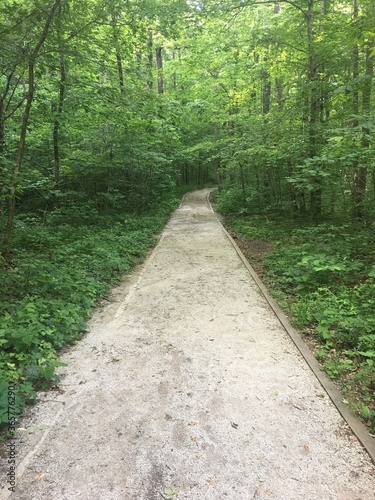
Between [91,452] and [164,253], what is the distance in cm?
655

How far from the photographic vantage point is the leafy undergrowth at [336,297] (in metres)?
3.27

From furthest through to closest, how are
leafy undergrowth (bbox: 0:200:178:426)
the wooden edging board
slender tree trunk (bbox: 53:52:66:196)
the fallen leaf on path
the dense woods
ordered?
slender tree trunk (bbox: 53:52:66:196), the dense woods, leafy undergrowth (bbox: 0:200:178:426), the wooden edging board, the fallen leaf on path

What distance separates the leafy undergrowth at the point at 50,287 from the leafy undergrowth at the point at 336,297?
316 cm

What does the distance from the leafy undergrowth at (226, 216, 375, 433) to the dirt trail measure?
347mm

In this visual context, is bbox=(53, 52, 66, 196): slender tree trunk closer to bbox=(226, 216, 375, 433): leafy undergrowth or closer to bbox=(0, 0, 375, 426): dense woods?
bbox=(0, 0, 375, 426): dense woods

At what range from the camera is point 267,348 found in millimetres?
3924

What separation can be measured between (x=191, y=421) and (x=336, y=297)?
10.3 ft

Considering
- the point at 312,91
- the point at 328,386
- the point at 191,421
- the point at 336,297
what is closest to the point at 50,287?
the point at 191,421

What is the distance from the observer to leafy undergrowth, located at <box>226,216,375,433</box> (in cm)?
327

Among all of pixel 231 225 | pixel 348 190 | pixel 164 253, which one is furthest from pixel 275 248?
pixel 231 225

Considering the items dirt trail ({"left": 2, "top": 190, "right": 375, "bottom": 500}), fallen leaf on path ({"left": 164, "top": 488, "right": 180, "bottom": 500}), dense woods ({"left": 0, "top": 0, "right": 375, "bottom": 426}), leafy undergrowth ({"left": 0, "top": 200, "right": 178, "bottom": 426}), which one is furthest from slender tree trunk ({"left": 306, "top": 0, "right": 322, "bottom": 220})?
fallen leaf on path ({"left": 164, "top": 488, "right": 180, "bottom": 500})

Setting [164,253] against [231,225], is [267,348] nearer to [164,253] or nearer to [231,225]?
[164,253]

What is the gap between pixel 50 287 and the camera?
496cm

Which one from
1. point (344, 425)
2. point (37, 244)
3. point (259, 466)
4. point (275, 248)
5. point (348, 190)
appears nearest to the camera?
point (259, 466)
